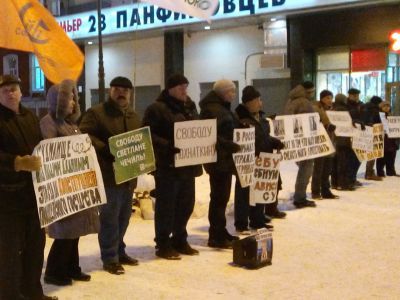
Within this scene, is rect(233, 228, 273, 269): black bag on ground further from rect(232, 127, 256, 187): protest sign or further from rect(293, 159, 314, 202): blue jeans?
rect(293, 159, 314, 202): blue jeans

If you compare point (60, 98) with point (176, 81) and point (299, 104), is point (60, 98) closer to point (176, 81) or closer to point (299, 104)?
point (176, 81)

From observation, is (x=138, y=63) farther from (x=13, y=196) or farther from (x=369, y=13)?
(x=13, y=196)

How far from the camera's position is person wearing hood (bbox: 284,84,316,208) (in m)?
9.68

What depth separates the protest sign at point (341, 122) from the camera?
36.0ft

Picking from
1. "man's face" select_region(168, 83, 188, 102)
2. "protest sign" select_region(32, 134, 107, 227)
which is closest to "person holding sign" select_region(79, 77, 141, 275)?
"protest sign" select_region(32, 134, 107, 227)

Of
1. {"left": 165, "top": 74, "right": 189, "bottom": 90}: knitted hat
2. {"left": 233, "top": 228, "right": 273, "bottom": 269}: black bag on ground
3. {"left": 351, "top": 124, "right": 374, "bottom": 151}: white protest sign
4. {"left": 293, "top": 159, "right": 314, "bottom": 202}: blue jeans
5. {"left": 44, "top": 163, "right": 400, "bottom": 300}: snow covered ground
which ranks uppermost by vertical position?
{"left": 165, "top": 74, "right": 189, "bottom": 90}: knitted hat

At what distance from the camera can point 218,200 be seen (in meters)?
6.96

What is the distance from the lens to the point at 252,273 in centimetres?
594

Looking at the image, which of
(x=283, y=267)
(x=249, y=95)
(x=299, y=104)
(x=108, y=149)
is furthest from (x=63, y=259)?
(x=299, y=104)

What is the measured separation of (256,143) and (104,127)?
8.69 feet

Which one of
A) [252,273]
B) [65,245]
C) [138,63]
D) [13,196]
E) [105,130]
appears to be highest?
[138,63]

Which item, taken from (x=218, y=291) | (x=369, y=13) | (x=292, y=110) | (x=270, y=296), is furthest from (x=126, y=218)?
(x=369, y=13)

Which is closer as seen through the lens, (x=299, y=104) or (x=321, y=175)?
(x=299, y=104)

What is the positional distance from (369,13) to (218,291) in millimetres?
17596
